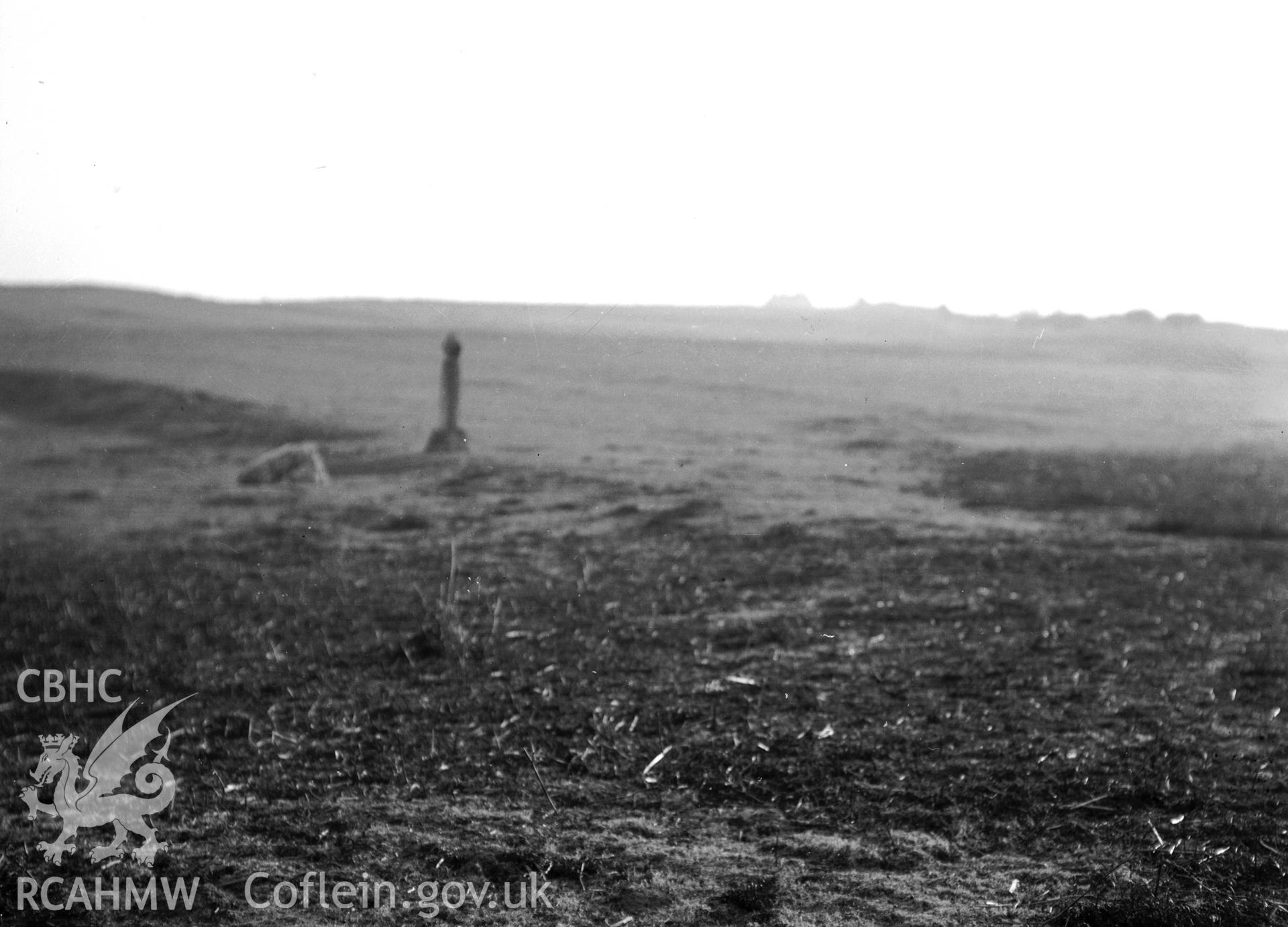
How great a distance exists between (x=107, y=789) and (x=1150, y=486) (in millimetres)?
8994

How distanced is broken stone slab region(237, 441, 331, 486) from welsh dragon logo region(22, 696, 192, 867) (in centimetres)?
708

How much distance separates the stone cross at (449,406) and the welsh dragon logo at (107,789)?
8347mm

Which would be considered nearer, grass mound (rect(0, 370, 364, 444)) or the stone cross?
the stone cross

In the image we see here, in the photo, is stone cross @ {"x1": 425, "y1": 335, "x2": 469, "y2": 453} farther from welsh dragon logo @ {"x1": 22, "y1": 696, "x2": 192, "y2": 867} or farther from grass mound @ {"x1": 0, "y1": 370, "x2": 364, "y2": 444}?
welsh dragon logo @ {"x1": 22, "y1": 696, "x2": 192, "y2": 867}

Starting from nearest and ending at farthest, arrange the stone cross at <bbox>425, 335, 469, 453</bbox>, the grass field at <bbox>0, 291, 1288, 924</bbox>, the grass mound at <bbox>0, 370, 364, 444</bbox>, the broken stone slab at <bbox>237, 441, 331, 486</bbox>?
the grass field at <bbox>0, 291, 1288, 924</bbox>, the broken stone slab at <bbox>237, 441, 331, 486</bbox>, the stone cross at <bbox>425, 335, 469, 453</bbox>, the grass mound at <bbox>0, 370, 364, 444</bbox>

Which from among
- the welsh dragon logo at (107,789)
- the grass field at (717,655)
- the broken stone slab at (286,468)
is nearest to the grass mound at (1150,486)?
the grass field at (717,655)

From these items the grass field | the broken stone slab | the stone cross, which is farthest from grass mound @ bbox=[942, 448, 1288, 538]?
the broken stone slab

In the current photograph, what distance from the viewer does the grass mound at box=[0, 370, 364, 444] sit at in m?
13.8

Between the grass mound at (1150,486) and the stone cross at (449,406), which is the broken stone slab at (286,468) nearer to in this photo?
the stone cross at (449,406)

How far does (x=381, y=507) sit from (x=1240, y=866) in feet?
24.3

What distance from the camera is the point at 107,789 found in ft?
10.8

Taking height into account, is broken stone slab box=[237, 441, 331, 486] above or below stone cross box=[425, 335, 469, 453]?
below

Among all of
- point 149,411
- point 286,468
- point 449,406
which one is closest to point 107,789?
point 286,468

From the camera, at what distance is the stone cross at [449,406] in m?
12.1
